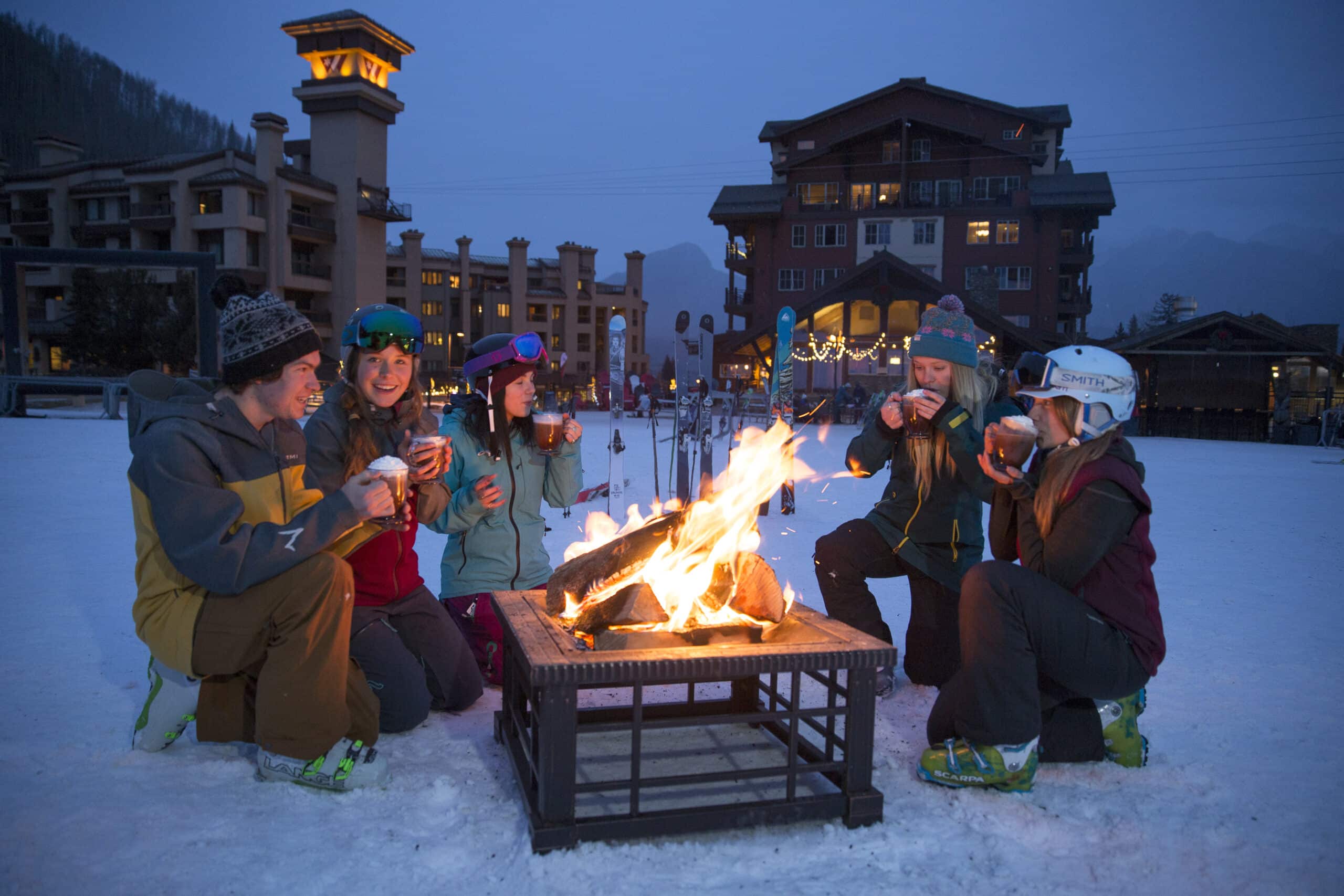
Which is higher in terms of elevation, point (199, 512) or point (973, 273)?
point (973, 273)

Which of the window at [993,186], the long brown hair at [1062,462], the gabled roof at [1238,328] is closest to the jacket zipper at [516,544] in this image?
the long brown hair at [1062,462]

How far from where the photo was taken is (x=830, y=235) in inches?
1455

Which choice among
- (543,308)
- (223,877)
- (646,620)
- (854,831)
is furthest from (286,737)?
(543,308)

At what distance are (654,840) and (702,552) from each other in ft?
3.41

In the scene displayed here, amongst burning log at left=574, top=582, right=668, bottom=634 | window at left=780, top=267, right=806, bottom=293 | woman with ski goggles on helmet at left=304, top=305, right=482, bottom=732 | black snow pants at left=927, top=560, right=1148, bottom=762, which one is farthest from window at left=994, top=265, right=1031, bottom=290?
burning log at left=574, top=582, right=668, bottom=634

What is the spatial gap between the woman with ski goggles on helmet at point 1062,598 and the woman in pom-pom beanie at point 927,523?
2.61ft

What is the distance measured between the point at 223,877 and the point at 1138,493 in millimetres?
2973

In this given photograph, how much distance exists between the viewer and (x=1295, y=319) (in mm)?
188375

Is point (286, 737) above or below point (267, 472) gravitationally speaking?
below

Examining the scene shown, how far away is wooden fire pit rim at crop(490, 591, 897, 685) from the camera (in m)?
2.29

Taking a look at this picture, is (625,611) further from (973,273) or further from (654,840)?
(973,273)

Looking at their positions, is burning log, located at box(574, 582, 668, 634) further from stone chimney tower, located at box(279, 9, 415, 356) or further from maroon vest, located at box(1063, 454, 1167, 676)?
stone chimney tower, located at box(279, 9, 415, 356)

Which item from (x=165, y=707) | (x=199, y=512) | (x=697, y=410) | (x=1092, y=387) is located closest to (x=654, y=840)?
(x=199, y=512)

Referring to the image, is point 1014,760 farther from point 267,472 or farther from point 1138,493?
point 267,472
